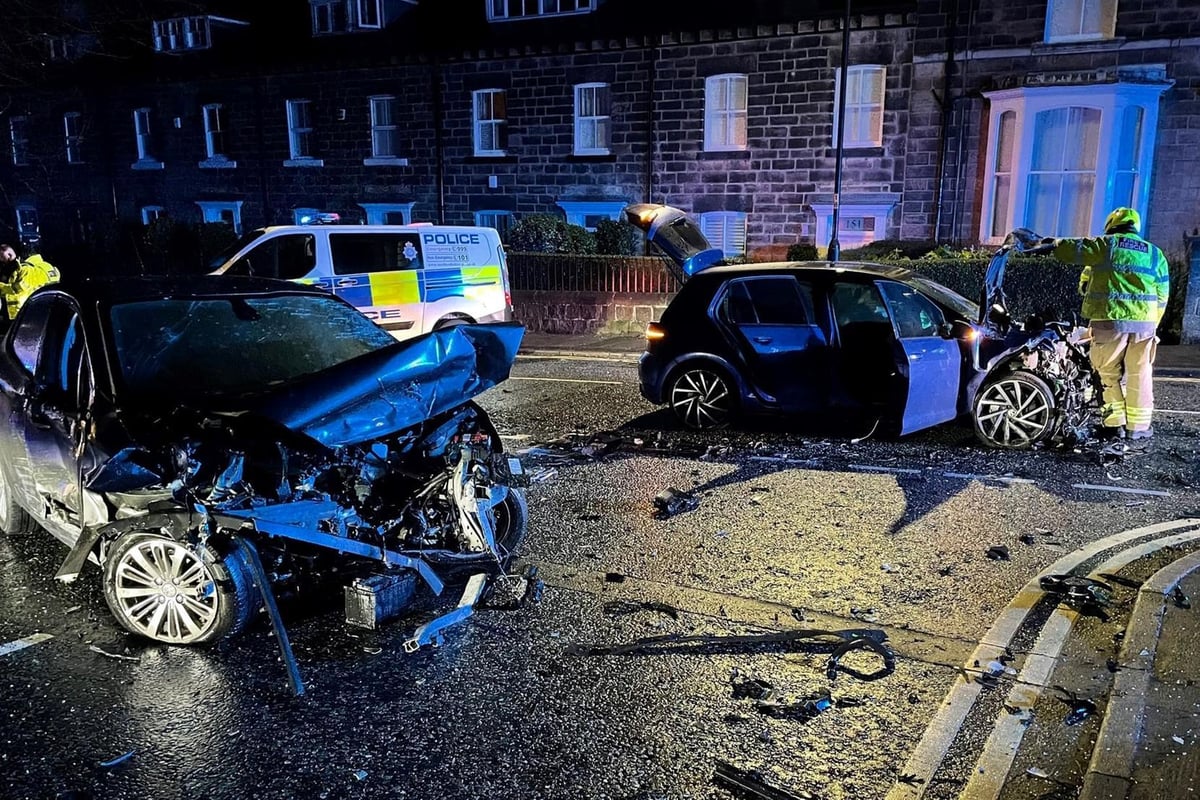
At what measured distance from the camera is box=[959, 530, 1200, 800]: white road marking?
3135 millimetres

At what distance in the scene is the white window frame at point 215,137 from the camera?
25.1 m

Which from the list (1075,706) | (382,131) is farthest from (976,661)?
(382,131)

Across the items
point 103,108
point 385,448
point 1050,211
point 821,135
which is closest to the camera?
point 385,448

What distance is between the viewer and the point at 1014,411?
24.8ft

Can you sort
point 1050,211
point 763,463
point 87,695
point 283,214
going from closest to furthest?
point 87,695 < point 763,463 < point 1050,211 < point 283,214

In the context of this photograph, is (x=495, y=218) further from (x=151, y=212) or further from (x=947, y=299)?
(x=947, y=299)

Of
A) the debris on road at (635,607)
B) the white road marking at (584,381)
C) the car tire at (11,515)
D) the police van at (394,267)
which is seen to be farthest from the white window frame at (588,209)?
the debris on road at (635,607)

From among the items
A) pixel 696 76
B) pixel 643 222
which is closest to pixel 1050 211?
pixel 696 76

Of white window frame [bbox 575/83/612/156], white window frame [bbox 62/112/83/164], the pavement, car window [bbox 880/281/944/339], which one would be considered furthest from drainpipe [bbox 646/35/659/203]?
white window frame [bbox 62/112/83/164]

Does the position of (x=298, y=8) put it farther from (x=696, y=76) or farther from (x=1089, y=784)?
(x=1089, y=784)

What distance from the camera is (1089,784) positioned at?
3061 mm

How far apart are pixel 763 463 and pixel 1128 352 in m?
3.36

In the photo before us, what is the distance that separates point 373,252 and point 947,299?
741 centimetres

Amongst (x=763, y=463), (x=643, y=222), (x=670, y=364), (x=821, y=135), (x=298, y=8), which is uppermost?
(x=298, y=8)
